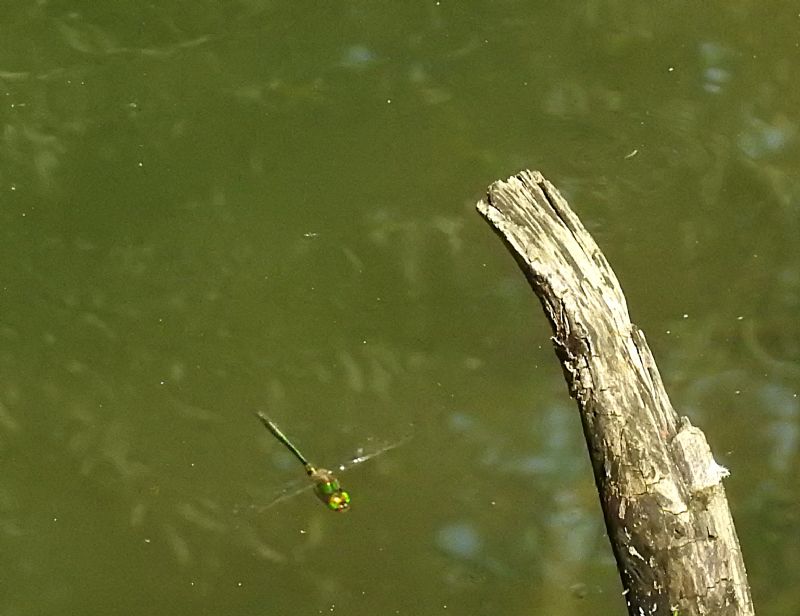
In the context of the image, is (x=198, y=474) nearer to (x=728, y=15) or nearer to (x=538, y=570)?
(x=538, y=570)

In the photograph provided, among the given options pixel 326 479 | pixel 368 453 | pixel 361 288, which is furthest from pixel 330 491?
pixel 361 288

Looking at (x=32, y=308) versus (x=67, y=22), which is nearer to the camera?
(x=32, y=308)

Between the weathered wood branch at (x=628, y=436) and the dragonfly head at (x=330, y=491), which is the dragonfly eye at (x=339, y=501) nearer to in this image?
the dragonfly head at (x=330, y=491)

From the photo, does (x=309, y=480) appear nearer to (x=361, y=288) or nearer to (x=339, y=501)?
(x=339, y=501)

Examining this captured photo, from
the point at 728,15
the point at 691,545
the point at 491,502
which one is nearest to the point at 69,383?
the point at 491,502

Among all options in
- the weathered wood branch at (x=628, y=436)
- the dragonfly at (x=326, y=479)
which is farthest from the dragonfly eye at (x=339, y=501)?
the weathered wood branch at (x=628, y=436)

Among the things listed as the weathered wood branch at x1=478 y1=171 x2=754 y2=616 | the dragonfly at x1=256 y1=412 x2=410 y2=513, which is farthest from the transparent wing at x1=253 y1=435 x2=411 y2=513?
the weathered wood branch at x1=478 y1=171 x2=754 y2=616

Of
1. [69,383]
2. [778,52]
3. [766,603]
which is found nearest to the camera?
[766,603]
